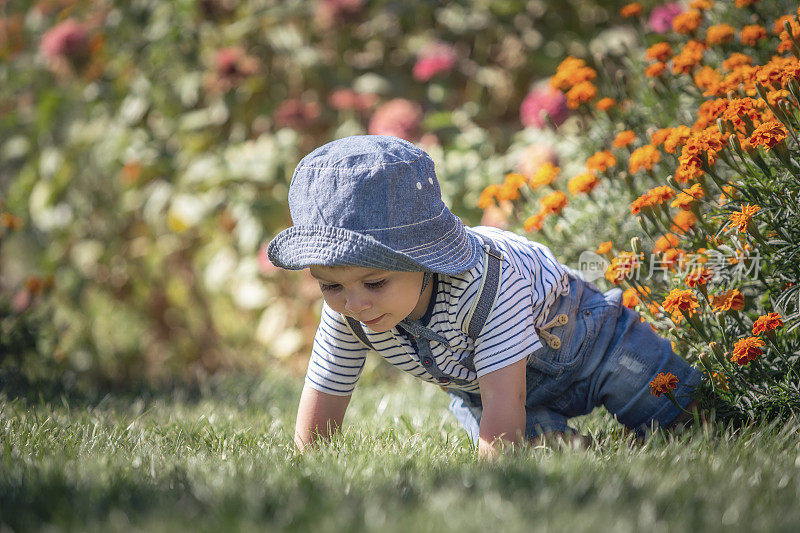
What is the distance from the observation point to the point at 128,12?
15.2 feet

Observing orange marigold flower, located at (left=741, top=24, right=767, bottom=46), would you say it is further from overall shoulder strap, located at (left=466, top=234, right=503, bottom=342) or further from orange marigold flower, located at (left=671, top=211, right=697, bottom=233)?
overall shoulder strap, located at (left=466, top=234, right=503, bottom=342)

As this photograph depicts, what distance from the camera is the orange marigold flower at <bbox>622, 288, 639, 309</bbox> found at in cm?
211

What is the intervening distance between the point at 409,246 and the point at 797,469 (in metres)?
0.93

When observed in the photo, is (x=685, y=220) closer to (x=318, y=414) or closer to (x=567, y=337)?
(x=567, y=337)

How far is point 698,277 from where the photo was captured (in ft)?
6.22

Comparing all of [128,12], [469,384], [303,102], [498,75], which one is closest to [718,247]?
[469,384]

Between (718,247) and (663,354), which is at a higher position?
(718,247)

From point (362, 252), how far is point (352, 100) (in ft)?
8.23

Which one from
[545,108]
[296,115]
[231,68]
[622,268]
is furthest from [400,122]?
[622,268]

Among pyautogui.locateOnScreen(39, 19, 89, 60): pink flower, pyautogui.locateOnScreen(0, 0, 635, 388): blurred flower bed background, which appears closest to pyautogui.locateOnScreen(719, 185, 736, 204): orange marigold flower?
pyautogui.locateOnScreen(0, 0, 635, 388): blurred flower bed background

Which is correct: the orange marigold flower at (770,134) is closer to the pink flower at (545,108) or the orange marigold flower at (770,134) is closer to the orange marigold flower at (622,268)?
the orange marigold flower at (622,268)

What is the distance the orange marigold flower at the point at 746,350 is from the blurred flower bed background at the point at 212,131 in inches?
70.6

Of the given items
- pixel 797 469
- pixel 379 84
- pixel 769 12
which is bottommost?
pixel 797 469

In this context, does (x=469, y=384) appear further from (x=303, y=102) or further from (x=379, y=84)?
(x=303, y=102)
